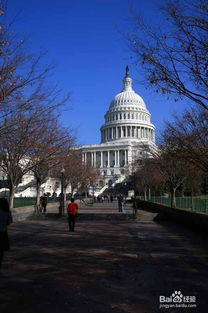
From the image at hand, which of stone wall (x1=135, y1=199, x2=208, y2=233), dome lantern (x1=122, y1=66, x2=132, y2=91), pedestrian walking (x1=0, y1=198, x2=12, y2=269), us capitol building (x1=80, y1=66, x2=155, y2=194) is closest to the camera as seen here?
pedestrian walking (x1=0, y1=198, x2=12, y2=269)

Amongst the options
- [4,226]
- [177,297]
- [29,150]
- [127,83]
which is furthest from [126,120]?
[177,297]

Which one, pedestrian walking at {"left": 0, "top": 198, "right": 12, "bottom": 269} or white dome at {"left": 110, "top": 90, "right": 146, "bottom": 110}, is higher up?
white dome at {"left": 110, "top": 90, "right": 146, "bottom": 110}

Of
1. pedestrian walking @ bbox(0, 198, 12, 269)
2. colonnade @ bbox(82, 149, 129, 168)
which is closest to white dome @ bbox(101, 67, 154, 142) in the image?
colonnade @ bbox(82, 149, 129, 168)

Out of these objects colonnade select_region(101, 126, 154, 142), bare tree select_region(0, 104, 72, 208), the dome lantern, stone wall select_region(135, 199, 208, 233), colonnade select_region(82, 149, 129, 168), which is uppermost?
the dome lantern

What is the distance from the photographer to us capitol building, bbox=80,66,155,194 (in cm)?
13988

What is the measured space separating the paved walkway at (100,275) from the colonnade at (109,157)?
413ft

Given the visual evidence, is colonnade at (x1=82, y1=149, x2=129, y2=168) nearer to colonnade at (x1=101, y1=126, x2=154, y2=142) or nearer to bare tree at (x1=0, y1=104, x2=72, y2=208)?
colonnade at (x1=101, y1=126, x2=154, y2=142)

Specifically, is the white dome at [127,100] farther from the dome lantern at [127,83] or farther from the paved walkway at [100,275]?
the paved walkway at [100,275]

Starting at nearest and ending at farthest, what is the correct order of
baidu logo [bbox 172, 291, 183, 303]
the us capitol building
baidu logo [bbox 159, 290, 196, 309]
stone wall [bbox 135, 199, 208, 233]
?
baidu logo [bbox 159, 290, 196, 309]
baidu logo [bbox 172, 291, 183, 303]
stone wall [bbox 135, 199, 208, 233]
the us capitol building

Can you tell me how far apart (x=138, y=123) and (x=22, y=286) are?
454 ft

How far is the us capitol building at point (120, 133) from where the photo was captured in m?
140

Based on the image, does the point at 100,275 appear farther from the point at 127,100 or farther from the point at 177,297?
the point at 127,100

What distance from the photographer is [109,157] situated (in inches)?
5655

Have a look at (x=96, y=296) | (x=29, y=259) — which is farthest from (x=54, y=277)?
(x=29, y=259)
